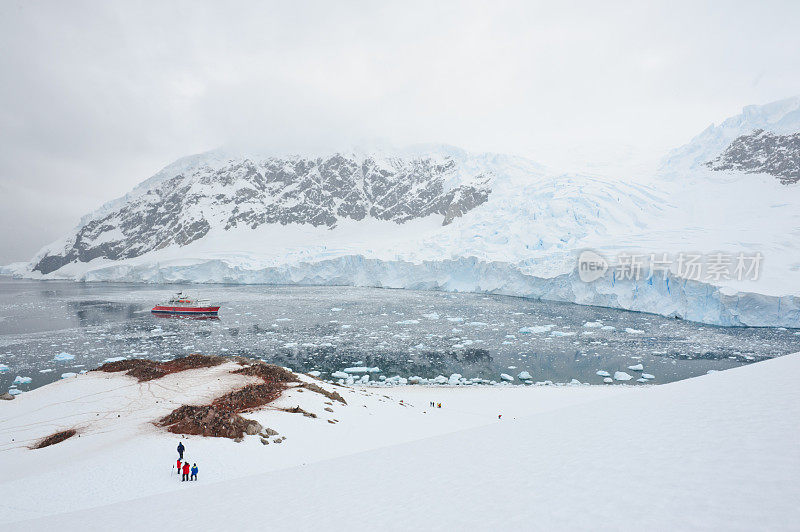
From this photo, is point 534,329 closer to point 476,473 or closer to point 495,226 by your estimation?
point 476,473

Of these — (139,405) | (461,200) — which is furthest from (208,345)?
(461,200)

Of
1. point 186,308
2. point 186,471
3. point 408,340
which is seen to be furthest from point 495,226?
point 186,471

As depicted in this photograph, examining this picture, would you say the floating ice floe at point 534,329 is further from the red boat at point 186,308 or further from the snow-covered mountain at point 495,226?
the red boat at point 186,308

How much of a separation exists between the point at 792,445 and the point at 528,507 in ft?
9.96

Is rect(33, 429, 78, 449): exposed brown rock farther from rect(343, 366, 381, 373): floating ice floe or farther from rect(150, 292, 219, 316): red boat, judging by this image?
rect(150, 292, 219, 316): red boat

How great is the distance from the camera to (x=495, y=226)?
6128 centimetres

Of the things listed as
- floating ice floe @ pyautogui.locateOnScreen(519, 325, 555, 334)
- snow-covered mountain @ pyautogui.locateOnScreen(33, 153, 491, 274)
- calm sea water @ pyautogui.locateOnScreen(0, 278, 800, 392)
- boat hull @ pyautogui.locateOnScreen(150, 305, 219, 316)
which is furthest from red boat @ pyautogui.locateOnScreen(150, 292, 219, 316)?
snow-covered mountain @ pyautogui.locateOnScreen(33, 153, 491, 274)

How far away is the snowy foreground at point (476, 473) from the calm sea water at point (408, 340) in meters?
12.3

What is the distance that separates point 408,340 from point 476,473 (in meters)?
23.4

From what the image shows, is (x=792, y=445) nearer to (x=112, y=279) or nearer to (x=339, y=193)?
(x=112, y=279)

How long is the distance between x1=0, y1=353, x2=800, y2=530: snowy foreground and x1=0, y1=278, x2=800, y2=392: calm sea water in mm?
12255

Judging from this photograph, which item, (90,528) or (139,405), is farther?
(139,405)

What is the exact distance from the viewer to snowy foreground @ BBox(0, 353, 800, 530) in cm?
364

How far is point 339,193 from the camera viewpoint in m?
138
